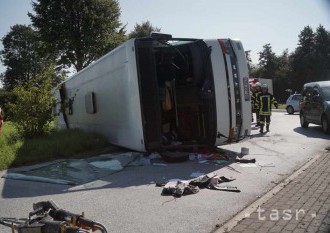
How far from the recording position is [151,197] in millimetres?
5617

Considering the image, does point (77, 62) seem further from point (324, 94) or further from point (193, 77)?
point (193, 77)

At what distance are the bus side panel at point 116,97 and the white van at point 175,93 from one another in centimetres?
2

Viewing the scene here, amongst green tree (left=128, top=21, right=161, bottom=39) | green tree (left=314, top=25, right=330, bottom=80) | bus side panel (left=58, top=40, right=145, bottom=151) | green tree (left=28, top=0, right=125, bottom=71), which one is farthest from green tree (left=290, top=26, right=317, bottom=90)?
bus side panel (left=58, top=40, right=145, bottom=151)

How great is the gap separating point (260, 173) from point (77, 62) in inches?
955

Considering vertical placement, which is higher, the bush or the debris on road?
the bush

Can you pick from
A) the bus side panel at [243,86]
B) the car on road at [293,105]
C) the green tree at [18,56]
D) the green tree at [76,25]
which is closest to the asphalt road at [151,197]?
the bus side panel at [243,86]

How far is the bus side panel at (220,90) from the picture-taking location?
8.28 metres

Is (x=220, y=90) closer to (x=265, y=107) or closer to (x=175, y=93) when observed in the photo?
(x=175, y=93)

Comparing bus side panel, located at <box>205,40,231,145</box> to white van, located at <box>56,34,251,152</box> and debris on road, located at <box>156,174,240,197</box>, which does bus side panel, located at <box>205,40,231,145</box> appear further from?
debris on road, located at <box>156,174,240,197</box>

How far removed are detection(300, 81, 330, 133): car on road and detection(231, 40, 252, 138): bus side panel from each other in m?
5.38

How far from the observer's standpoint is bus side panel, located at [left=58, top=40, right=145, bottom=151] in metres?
8.04

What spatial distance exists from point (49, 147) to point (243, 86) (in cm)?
478

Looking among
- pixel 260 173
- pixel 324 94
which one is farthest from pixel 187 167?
pixel 324 94

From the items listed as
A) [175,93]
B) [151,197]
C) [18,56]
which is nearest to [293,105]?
[175,93]
